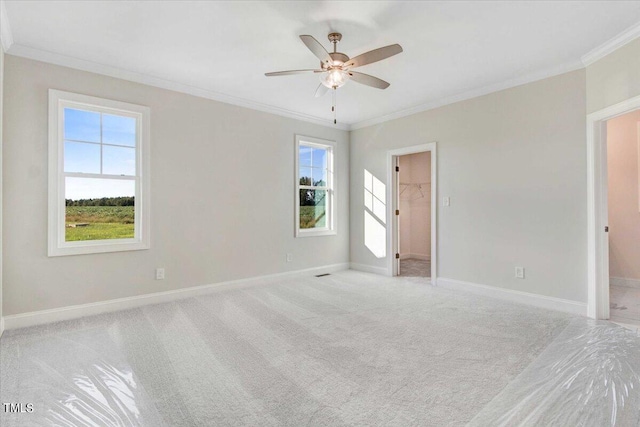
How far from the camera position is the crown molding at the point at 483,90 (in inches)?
135

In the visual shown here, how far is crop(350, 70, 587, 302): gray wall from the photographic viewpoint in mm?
3402

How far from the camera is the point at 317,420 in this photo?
1.70 meters

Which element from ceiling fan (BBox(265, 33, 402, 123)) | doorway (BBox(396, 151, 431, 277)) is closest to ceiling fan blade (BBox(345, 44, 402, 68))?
ceiling fan (BBox(265, 33, 402, 123))

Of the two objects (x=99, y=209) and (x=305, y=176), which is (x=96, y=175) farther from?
(x=305, y=176)

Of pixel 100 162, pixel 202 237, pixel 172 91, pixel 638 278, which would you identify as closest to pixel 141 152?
pixel 100 162

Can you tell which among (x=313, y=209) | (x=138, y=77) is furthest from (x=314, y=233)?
(x=138, y=77)

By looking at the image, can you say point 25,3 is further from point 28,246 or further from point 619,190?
point 619,190

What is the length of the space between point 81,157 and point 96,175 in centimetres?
23

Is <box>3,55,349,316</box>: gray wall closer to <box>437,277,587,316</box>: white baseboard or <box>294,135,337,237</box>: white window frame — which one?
<box>294,135,337,237</box>: white window frame

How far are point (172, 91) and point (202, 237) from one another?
1898mm

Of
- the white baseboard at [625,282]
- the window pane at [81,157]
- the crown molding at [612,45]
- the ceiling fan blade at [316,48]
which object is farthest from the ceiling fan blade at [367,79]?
the white baseboard at [625,282]

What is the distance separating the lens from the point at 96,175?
3.45m

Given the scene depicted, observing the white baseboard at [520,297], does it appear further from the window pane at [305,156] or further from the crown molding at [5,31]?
the crown molding at [5,31]

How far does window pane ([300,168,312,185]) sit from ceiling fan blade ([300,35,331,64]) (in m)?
2.81
